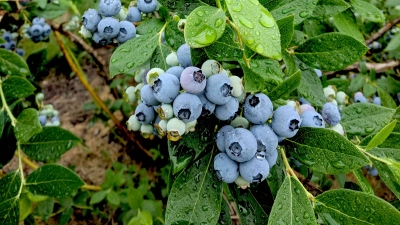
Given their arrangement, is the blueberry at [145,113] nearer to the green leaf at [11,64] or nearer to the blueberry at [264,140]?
the blueberry at [264,140]

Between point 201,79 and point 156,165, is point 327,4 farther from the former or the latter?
point 156,165

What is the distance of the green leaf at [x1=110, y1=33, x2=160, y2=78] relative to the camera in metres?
0.91

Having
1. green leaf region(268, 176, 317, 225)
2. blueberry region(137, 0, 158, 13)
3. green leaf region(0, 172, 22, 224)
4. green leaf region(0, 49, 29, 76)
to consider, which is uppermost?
Result: blueberry region(137, 0, 158, 13)

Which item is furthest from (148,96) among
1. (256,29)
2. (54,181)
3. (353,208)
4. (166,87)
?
(54,181)

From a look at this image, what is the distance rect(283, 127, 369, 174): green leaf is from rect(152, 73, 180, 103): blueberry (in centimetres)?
32

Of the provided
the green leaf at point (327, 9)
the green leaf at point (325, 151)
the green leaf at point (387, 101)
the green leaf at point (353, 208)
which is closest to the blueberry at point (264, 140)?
the green leaf at point (325, 151)

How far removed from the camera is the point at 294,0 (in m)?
0.90

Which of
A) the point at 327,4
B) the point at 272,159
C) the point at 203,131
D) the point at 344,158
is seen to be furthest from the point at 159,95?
the point at 327,4

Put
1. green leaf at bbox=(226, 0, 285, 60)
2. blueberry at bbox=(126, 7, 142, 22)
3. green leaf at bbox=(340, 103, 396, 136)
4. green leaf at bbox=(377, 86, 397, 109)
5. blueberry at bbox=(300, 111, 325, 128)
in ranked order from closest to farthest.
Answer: green leaf at bbox=(226, 0, 285, 60)
blueberry at bbox=(300, 111, 325, 128)
green leaf at bbox=(340, 103, 396, 136)
blueberry at bbox=(126, 7, 142, 22)
green leaf at bbox=(377, 86, 397, 109)

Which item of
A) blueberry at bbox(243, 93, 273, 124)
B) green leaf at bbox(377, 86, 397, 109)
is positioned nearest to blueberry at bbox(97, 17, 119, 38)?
blueberry at bbox(243, 93, 273, 124)

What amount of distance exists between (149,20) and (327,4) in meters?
0.53

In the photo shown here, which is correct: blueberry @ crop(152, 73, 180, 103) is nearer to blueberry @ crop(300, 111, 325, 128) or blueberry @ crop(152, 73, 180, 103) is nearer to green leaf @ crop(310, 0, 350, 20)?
blueberry @ crop(300, 111, 325, 128)

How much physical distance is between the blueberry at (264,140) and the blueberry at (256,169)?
0.04 feet

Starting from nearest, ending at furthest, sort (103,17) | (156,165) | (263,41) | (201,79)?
1. (263,41)
2. (201,79)
3. (103,17)
4. (156,165)
